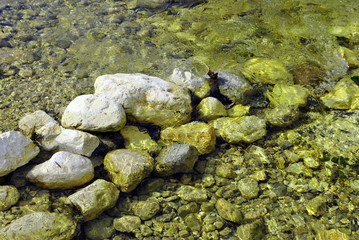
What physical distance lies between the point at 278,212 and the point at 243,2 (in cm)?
603

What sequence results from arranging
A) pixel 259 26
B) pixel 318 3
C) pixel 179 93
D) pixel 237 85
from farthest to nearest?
pixel 318 3, pixel 259 26, pixel 237 85, pixel 179 93

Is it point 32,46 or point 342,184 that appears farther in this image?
point 32,46

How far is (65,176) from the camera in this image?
341 cm

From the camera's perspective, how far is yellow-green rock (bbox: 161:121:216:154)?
4070mm

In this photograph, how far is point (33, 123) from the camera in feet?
13.2

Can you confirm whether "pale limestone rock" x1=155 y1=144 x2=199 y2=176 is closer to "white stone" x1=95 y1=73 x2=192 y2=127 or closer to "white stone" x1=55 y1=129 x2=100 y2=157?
"white stone" x1=95 y1=73 x2=192 y2=127

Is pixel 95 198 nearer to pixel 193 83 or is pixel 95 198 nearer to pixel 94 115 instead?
pixel 94 115

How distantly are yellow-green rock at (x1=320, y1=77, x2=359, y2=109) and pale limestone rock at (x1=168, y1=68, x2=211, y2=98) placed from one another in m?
1.92

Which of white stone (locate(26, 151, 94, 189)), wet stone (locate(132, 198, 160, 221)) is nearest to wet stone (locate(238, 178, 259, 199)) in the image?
wet stone (locate(132, 198, 160, 221))

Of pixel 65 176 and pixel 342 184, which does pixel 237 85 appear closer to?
pixel 342 184

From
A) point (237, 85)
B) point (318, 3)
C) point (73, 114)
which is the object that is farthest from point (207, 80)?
point (318, 3)

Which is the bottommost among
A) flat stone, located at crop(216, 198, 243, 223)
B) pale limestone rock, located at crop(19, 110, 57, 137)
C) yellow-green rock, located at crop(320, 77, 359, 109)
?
flat stone, located at crop(216, 198, 243, 223)

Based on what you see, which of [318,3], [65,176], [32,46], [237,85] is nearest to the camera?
[65,176]

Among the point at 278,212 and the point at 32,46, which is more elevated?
the point at 32,46
